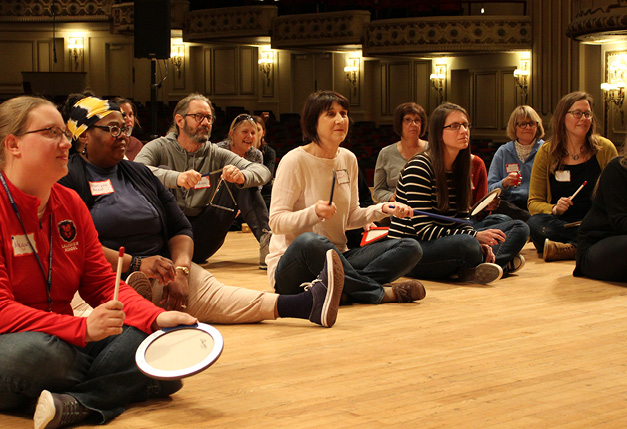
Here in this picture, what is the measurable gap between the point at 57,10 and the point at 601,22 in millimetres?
10643

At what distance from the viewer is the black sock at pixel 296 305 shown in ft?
10.4

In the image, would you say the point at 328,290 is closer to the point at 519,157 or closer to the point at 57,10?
the point at 519,157

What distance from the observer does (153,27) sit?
827 centimetres

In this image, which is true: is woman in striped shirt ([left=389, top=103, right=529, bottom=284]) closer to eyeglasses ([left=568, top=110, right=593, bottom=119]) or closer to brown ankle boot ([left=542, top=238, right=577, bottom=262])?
brown ankle boot ([left=542, top=238, right=577, bottom=262])

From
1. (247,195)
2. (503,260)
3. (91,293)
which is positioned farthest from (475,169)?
(91,293)

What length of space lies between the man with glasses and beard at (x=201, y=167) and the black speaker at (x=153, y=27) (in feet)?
12.2

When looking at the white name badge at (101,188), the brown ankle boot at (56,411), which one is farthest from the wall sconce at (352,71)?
the brown ankle boot at (56,411)

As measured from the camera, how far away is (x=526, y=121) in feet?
18.6

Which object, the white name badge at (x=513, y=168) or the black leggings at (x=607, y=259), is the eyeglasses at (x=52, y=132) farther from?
the white name badge at (x=513, y=168)

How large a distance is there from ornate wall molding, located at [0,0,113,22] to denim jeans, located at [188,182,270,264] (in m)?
12.6

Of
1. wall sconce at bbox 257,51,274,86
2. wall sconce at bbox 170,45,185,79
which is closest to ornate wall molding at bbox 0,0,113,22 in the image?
wall sconce at bbox 170,45,185,79

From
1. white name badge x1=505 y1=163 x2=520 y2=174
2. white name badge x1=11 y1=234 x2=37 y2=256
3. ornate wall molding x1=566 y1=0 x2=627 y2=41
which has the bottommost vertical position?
white name badge x1=11 y1=234 x2=37 y2=256

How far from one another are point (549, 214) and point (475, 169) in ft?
2.18

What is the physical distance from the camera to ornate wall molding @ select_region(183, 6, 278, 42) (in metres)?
15.7
